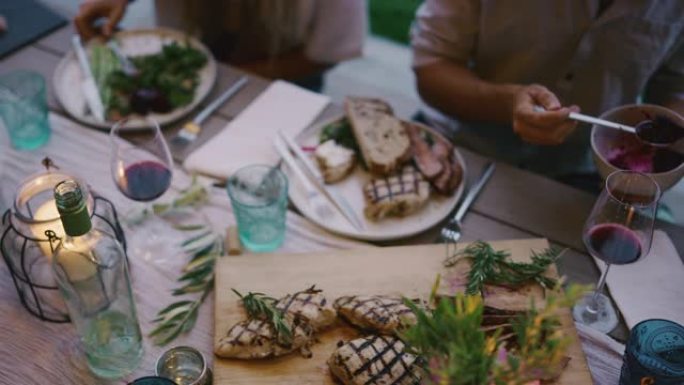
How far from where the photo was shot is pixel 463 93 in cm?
178

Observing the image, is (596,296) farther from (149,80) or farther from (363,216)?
(149,80)

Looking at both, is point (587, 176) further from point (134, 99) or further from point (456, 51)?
point (134, 99)

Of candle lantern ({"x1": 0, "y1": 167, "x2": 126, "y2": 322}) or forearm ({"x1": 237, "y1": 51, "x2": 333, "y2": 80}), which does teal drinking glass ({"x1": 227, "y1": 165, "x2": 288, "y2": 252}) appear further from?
forearm ({"x1": 237, "y1": 51, "x2": 333, "y2": 80})

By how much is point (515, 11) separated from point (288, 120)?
2.01 ft

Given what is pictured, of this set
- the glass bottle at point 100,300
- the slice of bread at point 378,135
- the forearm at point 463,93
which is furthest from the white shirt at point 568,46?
the glass bottle at point 100,300

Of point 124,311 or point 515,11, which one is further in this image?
point 515,11

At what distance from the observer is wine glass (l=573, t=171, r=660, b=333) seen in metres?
1.16

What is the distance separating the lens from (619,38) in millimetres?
1703

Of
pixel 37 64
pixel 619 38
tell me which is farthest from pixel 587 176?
pixel 37 64

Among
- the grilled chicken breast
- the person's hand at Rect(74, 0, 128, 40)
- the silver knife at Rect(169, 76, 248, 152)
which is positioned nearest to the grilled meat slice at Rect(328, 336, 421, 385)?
the grilled chicken breast

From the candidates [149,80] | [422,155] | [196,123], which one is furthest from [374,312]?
[149,80]

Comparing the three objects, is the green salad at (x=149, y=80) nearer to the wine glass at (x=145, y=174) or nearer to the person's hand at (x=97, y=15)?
the person's hand at (x=97, y=15)

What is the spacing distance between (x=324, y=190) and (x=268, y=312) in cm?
39

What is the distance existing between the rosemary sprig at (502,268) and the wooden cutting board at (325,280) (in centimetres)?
3
